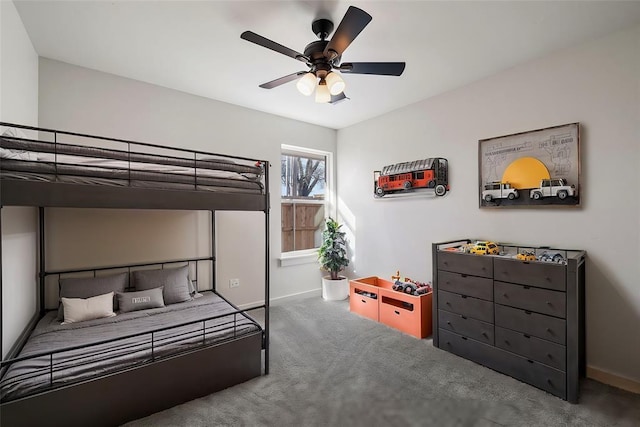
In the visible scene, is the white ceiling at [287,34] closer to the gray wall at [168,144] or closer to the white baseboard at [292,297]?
the gray wall at [168,144]

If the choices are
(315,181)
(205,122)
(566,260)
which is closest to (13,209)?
(205,122)

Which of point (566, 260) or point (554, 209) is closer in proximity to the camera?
point (566, 260)

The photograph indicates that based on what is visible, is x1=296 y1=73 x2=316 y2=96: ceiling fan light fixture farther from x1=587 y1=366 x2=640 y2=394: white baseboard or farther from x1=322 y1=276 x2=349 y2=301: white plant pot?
x1=587 y1=366 x2=640 y2=394: white baseboard

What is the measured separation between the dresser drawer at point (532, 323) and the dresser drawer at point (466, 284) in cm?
13

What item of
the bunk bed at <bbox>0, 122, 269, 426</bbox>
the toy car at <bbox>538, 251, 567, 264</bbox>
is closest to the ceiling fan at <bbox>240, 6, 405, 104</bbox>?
the bunk bed at <bbox>0, 122, 269, 426</bbox>

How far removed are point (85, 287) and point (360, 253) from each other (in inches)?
121

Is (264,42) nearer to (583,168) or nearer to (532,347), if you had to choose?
(583,168)

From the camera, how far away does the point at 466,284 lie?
2.50m

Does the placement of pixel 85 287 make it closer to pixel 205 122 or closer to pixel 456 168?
pixel 205 122

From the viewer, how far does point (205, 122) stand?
11.0 ft

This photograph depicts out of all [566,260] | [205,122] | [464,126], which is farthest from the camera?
[205,122]

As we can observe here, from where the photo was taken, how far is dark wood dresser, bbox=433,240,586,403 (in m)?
1.96

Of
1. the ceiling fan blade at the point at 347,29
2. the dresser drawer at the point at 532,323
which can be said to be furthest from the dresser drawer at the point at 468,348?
the ceiling fan blade at the point at 347,29

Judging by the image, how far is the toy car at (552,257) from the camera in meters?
2.08
